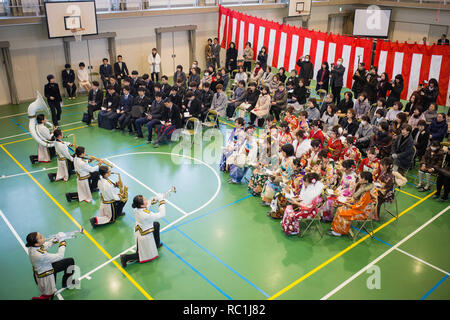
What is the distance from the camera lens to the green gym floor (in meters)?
7.03

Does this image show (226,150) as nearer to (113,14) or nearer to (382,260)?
(382,260)

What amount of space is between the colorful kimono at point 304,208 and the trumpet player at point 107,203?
12.1 feet

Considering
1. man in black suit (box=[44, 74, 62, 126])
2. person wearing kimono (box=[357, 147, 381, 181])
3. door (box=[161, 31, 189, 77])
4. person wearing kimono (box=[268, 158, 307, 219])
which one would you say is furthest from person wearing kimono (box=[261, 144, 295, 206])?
door (box=[161, 31, 189, 77])

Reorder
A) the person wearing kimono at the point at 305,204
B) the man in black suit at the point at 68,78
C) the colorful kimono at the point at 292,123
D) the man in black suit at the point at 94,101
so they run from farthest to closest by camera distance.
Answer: the man in black suit at the point at 68,78 → the man in black suit at the point at 94,101 → the colorful kimono at the point at 292,123 → the person wearing kimono at the point at 305,204

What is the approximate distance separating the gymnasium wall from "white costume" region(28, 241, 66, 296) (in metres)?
12.7

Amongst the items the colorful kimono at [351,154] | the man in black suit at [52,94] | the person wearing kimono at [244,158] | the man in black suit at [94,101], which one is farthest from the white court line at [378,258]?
the man in black suit at [52,94]

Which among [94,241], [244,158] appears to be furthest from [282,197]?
[94,241]

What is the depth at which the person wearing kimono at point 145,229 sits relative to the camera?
23.5 ft

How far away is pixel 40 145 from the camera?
1155 centimetres

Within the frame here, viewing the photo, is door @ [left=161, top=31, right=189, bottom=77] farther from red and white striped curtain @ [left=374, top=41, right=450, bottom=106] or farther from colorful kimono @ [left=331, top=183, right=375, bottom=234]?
colorful kimono @ [left=331, top=183, right=375, bottom=234]

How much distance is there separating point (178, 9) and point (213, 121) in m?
8.37

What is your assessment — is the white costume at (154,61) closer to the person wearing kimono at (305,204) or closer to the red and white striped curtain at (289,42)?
the red and white striped curtain at (289,42)

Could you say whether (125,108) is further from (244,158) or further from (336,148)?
(336,148)

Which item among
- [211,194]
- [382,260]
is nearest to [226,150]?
[211,194]
